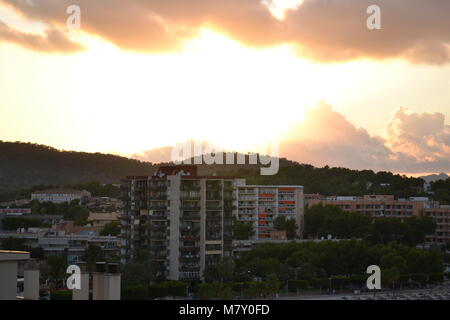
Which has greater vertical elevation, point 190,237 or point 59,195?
point 59,195

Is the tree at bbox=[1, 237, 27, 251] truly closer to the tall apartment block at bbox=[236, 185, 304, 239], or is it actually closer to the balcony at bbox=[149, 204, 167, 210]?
the balcony at bbox=[149, 204, 167, 210]

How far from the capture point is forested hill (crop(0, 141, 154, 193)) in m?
119

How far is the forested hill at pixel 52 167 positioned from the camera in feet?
390

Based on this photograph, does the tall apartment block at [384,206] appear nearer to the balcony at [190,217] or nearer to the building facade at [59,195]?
the balcony at [190,217]

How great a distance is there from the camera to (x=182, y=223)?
36156 mm

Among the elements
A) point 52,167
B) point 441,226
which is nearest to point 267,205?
point 441,226

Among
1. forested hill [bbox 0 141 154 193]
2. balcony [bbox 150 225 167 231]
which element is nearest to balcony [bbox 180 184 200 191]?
balcony [bbox 150 225 167 231]

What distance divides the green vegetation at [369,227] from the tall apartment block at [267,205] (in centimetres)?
334

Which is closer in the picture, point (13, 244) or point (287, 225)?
point (13, 244)

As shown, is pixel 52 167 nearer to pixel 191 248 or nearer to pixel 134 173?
pixel 134 173

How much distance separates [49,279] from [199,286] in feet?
24.8

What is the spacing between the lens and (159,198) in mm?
36969

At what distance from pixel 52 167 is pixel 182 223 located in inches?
3661
